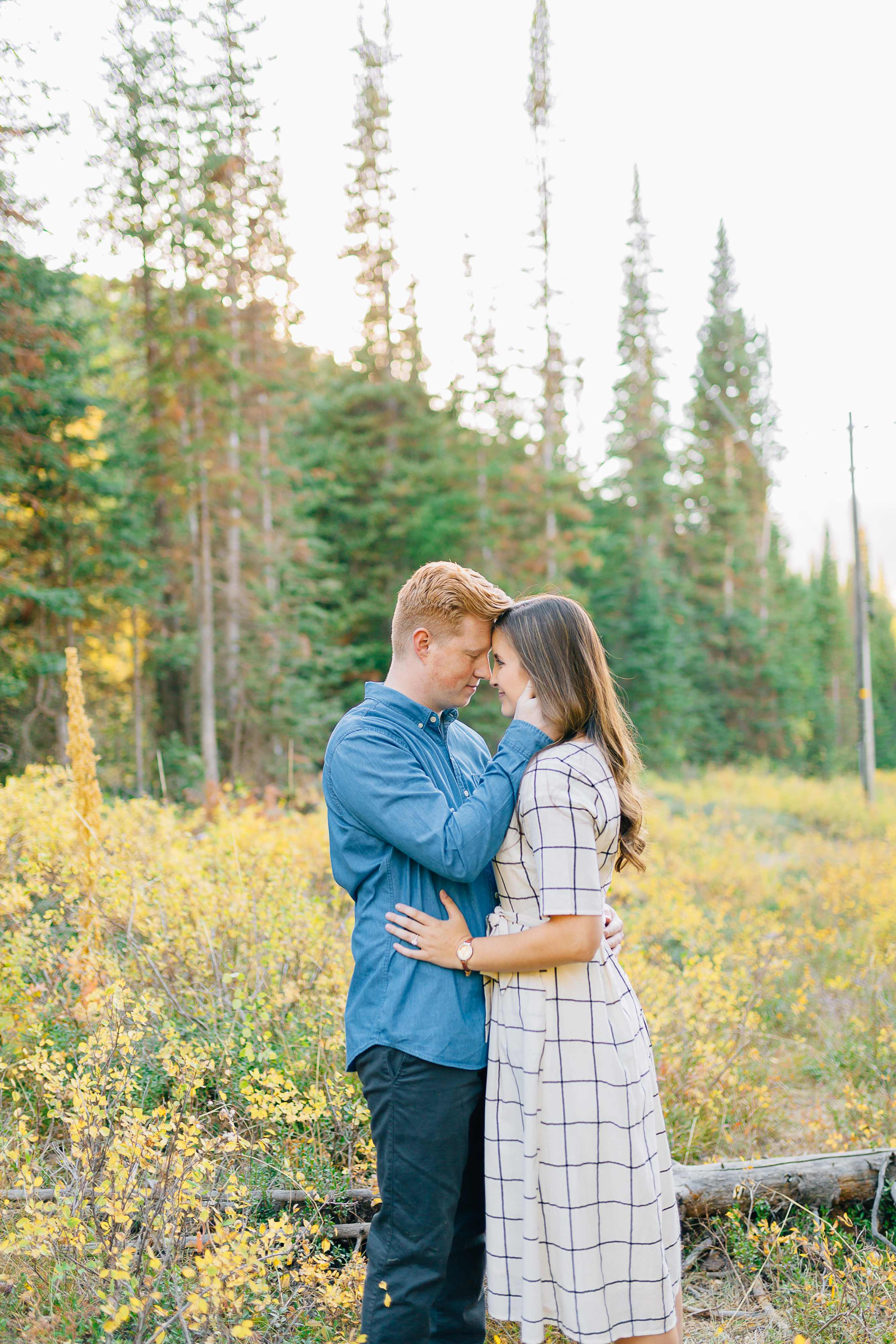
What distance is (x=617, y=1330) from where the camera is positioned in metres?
2.23

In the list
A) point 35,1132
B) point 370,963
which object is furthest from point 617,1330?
point 35,1132

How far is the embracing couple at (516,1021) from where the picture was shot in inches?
87.5

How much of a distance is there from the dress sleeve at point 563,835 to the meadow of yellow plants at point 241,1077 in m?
1.22

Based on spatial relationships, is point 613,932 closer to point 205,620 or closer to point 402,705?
point 402,705

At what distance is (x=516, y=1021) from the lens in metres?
2.29

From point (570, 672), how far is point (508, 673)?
0.18 meters

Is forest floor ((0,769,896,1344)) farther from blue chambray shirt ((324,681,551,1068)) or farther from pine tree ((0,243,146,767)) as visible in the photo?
pine tree ((0,243,146,767))

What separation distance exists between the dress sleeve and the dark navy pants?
54 centimetres

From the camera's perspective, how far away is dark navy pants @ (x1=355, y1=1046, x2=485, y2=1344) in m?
2.24

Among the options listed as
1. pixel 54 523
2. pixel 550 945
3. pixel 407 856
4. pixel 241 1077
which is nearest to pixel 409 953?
pixel 407 856

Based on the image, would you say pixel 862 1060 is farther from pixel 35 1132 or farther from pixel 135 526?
pixel 135 526

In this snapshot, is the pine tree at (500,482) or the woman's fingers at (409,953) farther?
the pine tree at (500,482)

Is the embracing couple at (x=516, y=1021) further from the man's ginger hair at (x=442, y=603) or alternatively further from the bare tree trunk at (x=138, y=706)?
the bare tree trunk at (x=138, y=706)

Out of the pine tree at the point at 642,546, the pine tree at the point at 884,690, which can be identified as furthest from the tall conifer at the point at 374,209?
the pine tree at the point at 884,690
